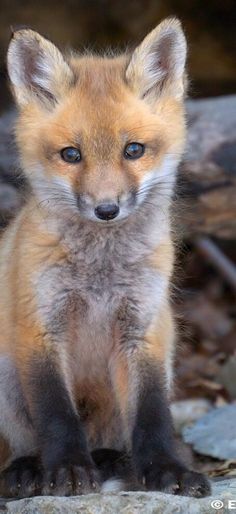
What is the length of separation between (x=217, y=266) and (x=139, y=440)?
170 inches

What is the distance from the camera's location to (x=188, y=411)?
6555 mm

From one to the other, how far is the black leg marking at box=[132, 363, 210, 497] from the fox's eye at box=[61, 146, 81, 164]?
1009 mm

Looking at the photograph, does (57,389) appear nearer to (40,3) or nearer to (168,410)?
(168,410)

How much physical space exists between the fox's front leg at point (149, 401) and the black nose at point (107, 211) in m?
0.60

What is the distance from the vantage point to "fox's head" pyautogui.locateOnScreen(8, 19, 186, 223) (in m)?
4.07

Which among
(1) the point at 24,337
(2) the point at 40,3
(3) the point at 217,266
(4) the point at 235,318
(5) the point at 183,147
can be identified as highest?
(2) the point at 40,3

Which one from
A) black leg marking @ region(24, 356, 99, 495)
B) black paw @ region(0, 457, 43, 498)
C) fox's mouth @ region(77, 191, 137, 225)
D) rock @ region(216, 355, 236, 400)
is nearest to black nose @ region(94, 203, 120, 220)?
fox's mouth @ region(77, 191, 137, 225)

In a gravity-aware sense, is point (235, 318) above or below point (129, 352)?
below

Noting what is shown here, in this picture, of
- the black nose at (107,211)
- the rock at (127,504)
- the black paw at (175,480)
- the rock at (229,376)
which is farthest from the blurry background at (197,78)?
the rock at (127,504)

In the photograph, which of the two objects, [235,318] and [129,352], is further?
[235,318]

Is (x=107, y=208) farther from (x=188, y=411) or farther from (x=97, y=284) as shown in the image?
(x=188, y=411)

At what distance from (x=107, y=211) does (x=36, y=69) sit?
880mm

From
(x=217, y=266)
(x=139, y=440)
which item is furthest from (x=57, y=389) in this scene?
(x=217, y=266)

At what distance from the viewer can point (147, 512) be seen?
145 inches
